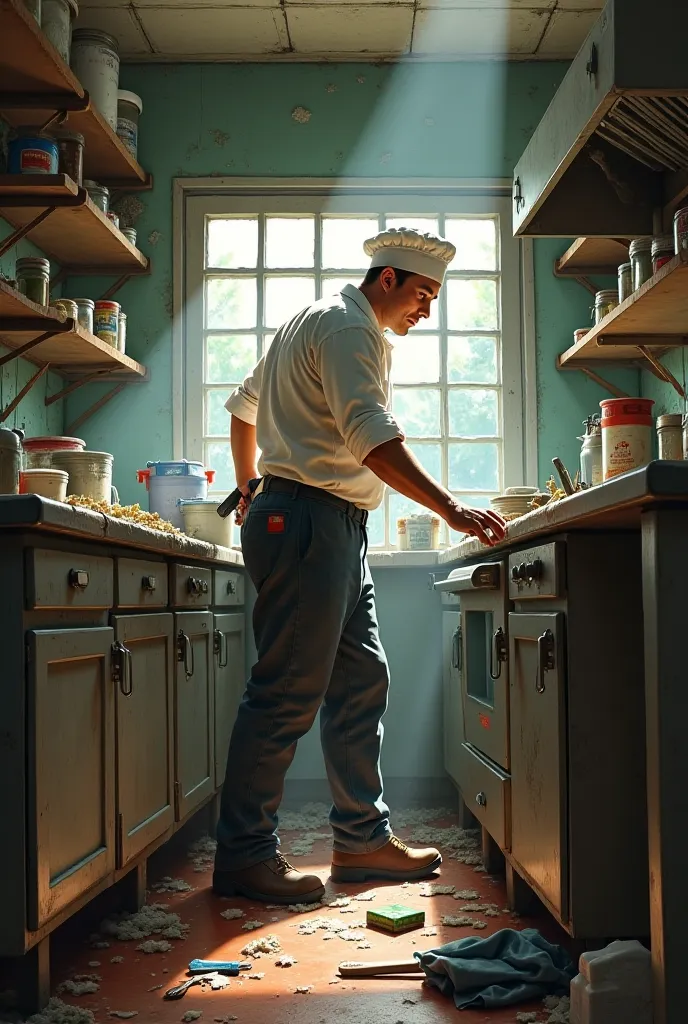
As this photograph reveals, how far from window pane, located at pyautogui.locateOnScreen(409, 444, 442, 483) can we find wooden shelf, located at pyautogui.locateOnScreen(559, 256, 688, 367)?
0.58 m

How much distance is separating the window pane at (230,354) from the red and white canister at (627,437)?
2.08 meters

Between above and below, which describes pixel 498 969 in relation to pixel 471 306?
below

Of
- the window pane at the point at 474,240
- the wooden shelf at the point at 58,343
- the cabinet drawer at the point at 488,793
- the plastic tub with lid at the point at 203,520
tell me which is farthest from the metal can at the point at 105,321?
the cabinet drawer at the point at 488,793

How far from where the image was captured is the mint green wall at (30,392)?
344 centimetres

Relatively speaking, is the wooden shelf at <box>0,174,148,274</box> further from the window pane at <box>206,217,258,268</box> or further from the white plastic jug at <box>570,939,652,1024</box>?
the white plastic jug at <box>570,939,652,1024</box>

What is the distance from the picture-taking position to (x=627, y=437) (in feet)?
7.80

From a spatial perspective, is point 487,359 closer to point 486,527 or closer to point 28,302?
point 28,302

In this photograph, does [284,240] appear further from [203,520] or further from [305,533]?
[305,533]

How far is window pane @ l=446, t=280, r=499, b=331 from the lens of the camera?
4250mm

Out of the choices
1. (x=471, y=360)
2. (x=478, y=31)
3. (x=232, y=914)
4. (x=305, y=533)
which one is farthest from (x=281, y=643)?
(x=478, y=31)

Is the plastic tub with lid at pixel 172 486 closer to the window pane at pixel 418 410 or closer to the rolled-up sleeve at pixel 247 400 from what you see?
the rolled-up sleeve at pixel 247 400

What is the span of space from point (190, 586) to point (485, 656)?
82 cm

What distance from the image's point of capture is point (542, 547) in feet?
6.49

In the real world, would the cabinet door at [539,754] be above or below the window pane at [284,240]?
below
